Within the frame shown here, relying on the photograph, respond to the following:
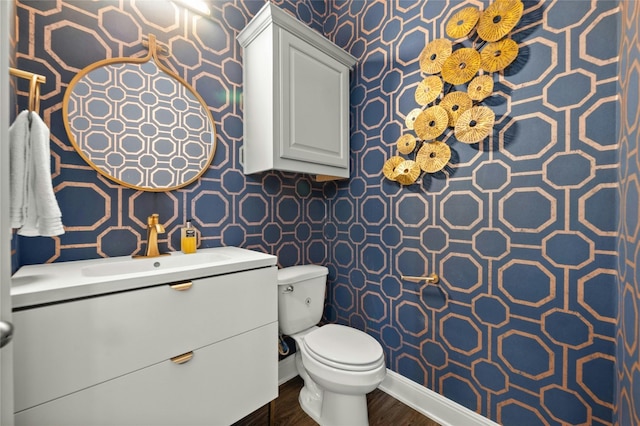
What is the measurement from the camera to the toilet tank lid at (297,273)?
1462 mm

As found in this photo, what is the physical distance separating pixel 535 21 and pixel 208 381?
2.02 meters

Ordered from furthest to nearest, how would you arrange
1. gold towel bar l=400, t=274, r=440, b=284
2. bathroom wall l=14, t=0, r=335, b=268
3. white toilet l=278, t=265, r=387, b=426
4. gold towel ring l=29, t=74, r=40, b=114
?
gold towel bar l=400, t=274, r=440, b=284 < white toilet l=278, t=265, r=387, b=426 < bathroom wall l=14, t=0, r=335, b=268 < gold towel ring l=29, t=74, r=40, b=114

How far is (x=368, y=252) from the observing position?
5.63ft

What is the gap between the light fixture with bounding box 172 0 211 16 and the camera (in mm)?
1320

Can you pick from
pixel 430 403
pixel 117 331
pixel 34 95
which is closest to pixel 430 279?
pixel 430 403

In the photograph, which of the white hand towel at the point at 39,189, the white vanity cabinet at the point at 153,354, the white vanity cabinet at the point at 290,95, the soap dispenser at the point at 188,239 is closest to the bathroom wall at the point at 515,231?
the white vanity cabinet at the point at 290,95

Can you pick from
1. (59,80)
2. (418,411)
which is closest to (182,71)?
(59,80)

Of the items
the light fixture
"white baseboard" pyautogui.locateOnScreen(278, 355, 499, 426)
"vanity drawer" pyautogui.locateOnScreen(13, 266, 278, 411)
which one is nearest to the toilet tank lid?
"vanity drawer" pyautogui.locateOnScreen(13, 266, 278, 411)

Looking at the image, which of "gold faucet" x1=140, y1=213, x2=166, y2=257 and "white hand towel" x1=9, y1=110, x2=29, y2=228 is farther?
"gold faucet" x1=140, y1=213, x2=166, y2=257

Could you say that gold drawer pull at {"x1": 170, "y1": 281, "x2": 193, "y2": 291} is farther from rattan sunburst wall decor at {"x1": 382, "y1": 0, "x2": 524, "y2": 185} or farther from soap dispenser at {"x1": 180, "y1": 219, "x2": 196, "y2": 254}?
rattan sunburst wall decor at {"x1": 382, "y1": 0, "x2": 524, "y2": 185}

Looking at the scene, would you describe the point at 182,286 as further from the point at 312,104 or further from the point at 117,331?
the point at 312,104

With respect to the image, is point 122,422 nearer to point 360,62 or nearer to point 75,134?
point 75,134

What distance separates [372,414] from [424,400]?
11.9 inches

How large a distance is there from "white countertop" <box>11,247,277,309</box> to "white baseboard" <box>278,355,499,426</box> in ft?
3.11
